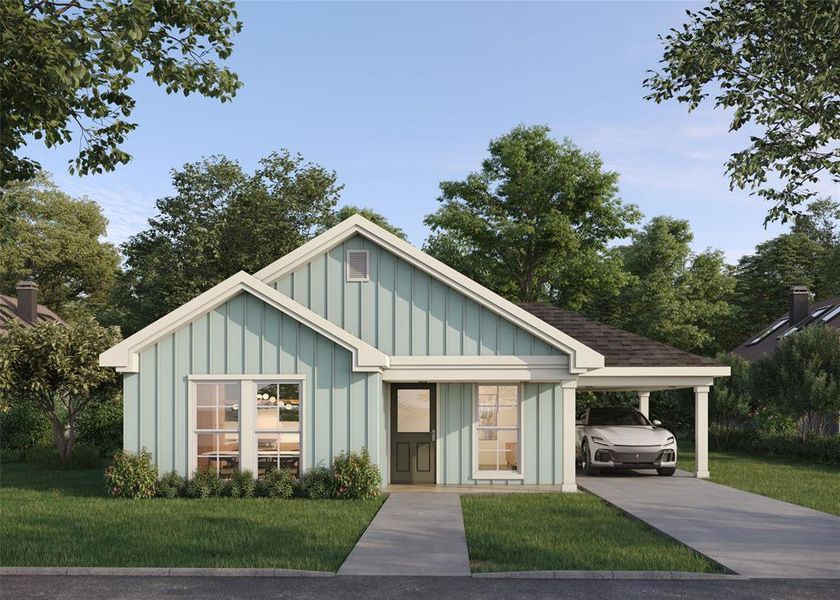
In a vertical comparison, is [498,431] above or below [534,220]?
below

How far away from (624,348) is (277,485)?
8898 mm

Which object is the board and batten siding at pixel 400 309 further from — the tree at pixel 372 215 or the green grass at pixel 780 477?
the tree at pixel 372 215

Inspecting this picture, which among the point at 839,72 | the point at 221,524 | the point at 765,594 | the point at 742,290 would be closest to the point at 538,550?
the point at 765,594

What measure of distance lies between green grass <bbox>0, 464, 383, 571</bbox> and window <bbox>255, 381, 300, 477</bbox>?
95 centimetres

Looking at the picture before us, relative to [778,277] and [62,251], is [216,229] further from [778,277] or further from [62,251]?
[778,277]

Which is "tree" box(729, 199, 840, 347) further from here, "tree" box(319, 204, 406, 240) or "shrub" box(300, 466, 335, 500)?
"shrub" box(300, 466, 335, 500)

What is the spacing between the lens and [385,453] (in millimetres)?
18125

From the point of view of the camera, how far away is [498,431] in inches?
720

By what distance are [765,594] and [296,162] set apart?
35863 millimetres

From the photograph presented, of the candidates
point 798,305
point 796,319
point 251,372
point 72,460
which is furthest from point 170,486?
point 798,305

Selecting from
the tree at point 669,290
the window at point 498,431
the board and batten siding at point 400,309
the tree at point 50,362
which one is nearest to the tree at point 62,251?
the tree at point 669,290

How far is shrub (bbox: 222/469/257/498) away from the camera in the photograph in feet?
51.9

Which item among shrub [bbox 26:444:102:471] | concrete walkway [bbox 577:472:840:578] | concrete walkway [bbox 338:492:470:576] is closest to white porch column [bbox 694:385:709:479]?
concrete walkway [bbox 577:472:840:578]

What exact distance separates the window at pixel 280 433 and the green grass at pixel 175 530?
0.95 meters
